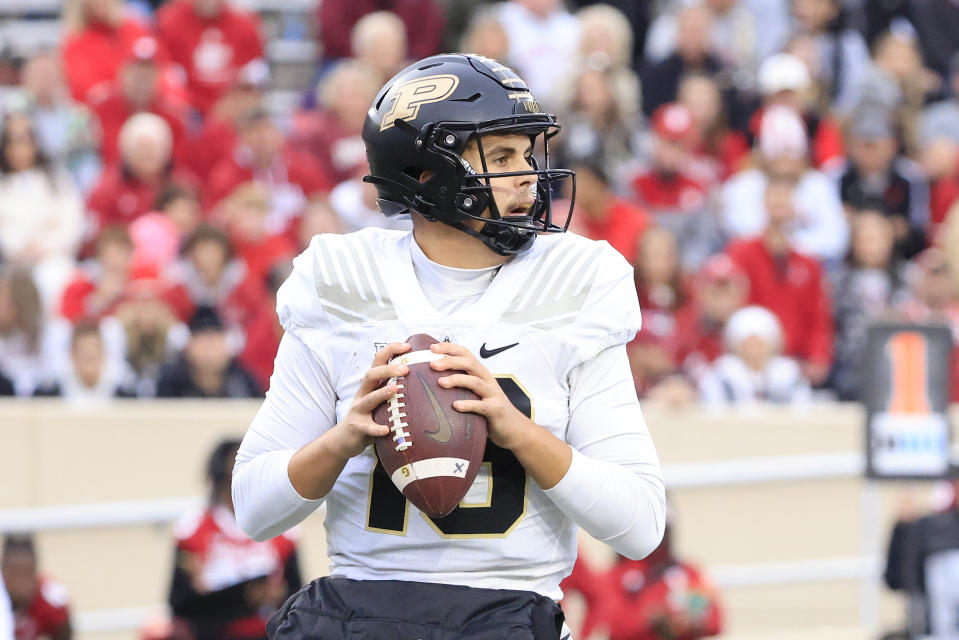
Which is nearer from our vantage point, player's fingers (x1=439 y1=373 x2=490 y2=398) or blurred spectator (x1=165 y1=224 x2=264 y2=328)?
player's fingers (x1=439 y1=373 x2=490 y2=398)

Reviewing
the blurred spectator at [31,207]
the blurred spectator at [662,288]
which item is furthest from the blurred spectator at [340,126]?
the blurred spectator at [662,288]

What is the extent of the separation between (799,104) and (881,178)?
0.80 m

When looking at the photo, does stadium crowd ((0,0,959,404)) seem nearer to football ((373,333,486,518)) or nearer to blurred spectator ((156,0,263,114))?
blurred spectator ((156,0,263,114))

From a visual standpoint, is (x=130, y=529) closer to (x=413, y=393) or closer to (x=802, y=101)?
(x=413, y=393)

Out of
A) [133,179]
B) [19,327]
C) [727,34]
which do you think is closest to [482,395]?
[19,327]

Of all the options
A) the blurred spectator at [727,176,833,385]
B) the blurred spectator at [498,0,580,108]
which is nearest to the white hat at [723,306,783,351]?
the blurred spectator at [727,176,833,385]

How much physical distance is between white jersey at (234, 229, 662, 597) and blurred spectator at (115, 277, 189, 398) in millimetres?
4938

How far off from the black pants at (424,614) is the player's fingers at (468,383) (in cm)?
36

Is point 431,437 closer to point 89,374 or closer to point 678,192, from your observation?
point 89,374

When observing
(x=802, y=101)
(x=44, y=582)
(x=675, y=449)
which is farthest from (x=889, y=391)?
(x=802, y=101)

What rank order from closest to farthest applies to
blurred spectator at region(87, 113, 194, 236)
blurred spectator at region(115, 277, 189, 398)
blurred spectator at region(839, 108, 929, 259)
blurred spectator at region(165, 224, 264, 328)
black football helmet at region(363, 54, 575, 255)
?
black football helmet at region(363, 54, 575, 255) < blurred spectator at region(115, 277, 189, 398) < blurred spectator at region(165, 224, 264, 328) < blurred spectator at region(87, 113, 194, 236) < blurred spectator at region(839, 108, 929, 259)

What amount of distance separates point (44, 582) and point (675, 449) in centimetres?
305

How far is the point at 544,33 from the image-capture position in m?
10.8

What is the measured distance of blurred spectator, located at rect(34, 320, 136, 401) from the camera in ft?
24.8
